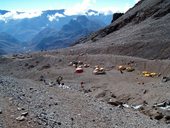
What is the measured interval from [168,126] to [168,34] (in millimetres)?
49173

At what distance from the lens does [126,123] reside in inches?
1172

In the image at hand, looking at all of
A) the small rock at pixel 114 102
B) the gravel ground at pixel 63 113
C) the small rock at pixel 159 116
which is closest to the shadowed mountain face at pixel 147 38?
the small rock at pixel 114 102

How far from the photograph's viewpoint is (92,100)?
3844 centimetres

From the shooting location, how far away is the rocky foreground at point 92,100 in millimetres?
27386

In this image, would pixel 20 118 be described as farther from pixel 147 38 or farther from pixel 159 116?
pixel 147 38

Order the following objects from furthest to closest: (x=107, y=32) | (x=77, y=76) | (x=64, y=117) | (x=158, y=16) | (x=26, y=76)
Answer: (x=107, y=32), (x=158, y=16), (x=26, y=76), (x=77, y=76), (x=64, y=117)

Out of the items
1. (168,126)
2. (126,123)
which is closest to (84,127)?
(126,123)

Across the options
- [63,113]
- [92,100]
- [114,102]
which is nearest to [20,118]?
[63,113]

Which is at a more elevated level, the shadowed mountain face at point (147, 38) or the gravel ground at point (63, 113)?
the shadowed mountain face at point (147, 38)

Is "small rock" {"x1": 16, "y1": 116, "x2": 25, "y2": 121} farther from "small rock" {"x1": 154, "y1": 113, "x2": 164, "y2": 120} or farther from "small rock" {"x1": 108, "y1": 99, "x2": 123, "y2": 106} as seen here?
"small rock" {"x1": 108, "y1": 99, "x2": 123, "y2": 106}

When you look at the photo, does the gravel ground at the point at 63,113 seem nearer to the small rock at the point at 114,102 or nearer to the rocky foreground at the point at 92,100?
the rocky foreground at the point at 92,100

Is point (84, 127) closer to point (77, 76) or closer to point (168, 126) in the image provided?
point (168, 126)

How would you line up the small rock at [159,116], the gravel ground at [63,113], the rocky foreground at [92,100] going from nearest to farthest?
1. the gravel ground at [63,113]
2. the rocky foreground at [92,100]
3. the small rock at [159,116]

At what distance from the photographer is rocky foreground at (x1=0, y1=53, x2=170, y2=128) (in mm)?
27386
